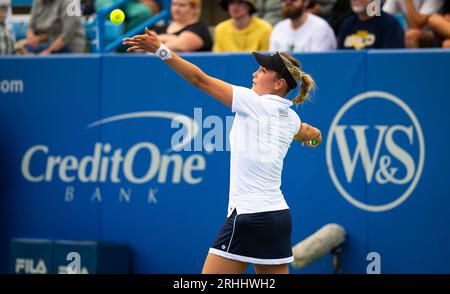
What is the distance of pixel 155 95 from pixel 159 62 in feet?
1.09

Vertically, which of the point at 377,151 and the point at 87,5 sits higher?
the point at 87,5

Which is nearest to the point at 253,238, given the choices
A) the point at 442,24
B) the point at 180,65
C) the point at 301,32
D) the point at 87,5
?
the point at 180,65

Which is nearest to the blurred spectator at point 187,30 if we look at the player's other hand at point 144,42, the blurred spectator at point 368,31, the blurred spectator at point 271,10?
the blurred spectator at point 271,10

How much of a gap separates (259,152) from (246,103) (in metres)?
0.37

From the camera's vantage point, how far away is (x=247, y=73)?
371 inches

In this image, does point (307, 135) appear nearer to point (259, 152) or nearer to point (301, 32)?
point (259, 152)

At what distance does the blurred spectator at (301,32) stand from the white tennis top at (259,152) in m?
3.08

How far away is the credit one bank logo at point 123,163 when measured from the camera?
9688 millimetres

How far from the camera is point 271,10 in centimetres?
1062

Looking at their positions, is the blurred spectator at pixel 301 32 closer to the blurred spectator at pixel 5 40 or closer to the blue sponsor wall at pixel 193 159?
the blue sponsor wall at pixel 193 159

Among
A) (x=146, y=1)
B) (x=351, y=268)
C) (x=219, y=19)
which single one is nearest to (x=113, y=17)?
(x=351, y=268)

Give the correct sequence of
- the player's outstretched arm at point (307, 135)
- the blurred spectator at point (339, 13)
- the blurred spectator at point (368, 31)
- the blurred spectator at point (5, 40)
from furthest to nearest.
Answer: the blurred spectator at point (5, 40) → the blurred spectator at point (339, 13) → the blurred spectator at point (368, 31) → the player's outstretched arm at point (307, 135)

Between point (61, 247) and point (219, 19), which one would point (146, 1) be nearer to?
point (219, 19)
